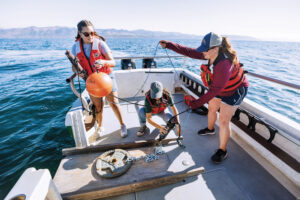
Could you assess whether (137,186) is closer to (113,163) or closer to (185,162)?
(113,163)

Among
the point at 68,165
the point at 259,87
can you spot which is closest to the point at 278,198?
the point at 68,165

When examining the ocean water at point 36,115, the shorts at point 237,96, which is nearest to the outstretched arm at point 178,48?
the shorts at point 237,96

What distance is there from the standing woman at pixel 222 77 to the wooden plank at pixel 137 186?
720 mm

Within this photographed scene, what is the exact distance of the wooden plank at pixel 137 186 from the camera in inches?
61.4

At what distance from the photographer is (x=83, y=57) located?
228 cm

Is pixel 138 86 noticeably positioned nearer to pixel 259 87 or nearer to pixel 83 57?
pixel 83 57

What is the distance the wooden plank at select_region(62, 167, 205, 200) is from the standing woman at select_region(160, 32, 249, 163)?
72 centimetres

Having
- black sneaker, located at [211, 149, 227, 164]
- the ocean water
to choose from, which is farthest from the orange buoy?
the ocean water

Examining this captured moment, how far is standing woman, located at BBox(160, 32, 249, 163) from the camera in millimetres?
1512

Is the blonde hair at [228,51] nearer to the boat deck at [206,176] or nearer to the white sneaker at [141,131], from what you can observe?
the boat deck at [206,176]

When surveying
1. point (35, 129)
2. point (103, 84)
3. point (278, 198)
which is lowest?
point (35, 129)

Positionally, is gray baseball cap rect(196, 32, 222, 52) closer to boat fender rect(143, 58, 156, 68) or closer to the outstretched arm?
the outstretched arm

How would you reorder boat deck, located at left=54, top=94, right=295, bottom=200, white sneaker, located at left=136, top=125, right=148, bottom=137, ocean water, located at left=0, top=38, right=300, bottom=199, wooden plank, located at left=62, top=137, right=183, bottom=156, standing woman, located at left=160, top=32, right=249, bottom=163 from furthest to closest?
ocean water, located at left=0, top=38, right=300, bottom=199 < white sneaker, located at left=136, top=125, right=148, bottom=137 < wooden plank, located at left=62, top=137, right=183, bottom=156 < boat deck, located at left=54, top=94, right=295, bottom=200 < standing woman, located at left=160, top=32, right=249, bottom=163

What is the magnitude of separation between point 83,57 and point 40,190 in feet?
6.19
